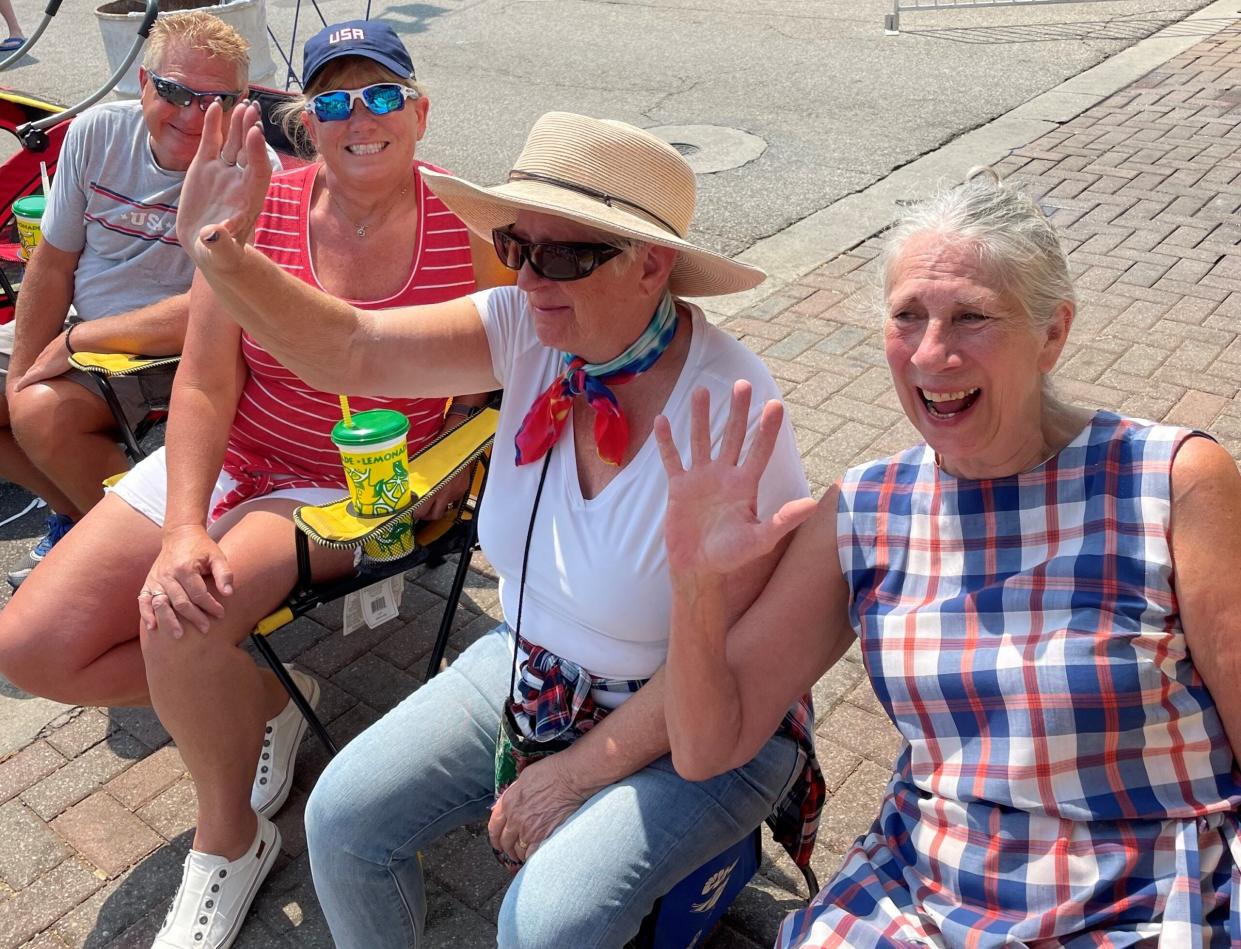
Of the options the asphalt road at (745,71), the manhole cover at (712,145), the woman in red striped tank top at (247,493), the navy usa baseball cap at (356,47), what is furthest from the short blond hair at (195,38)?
the manhole cover at (712,145)

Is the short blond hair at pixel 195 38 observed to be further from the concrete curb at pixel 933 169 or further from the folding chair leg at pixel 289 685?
the concrete curb at pixel 933 169

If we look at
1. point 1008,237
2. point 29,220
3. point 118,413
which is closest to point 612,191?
point 1008,237

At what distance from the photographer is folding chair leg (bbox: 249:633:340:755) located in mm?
2641

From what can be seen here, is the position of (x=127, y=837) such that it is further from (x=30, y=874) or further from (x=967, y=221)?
(x=967, y=221)

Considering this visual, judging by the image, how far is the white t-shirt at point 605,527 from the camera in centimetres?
206

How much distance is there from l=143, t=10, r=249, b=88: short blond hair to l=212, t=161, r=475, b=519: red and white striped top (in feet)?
1.93

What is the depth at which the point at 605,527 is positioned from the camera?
2.10 metres

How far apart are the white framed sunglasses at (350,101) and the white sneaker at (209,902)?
163 centimetres

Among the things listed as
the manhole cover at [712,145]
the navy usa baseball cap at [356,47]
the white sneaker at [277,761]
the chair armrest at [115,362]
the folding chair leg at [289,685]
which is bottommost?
the manhole cover at [712,145]

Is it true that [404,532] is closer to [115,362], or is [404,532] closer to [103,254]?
[115,362]

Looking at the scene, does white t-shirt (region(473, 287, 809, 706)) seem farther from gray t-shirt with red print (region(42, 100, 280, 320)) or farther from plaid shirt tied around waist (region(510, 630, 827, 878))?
gray t-shirt with red print (region(42, 100, 280, 320))

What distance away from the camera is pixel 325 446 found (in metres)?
2.89

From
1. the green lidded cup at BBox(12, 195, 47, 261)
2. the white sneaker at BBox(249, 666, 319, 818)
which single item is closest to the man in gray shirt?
the green lidded cup at BBox(12, 195, 47, 261)

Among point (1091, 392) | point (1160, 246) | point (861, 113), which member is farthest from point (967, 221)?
point (861, 113)
